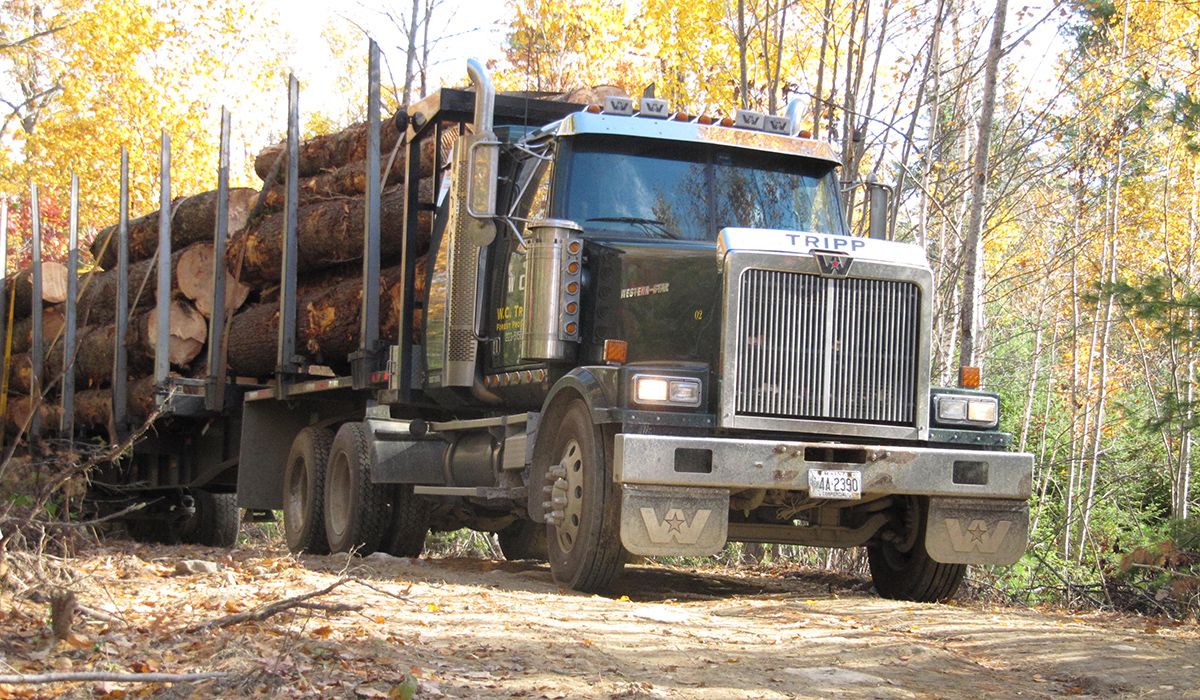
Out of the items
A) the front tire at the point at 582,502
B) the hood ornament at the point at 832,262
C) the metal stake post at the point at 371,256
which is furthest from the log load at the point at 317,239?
the hood ornament at the point at 832,262

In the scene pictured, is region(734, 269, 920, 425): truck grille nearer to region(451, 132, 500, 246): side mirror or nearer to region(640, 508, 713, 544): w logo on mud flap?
Answer: region(640, 508, 713, 544): w logo on mud flap

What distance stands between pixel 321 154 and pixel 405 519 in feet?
11.5

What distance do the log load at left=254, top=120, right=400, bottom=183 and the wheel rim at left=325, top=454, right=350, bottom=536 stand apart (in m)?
2.64

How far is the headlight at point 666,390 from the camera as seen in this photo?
25.2 feet

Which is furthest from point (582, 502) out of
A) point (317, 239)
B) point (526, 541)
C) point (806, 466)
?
point (526, 541)

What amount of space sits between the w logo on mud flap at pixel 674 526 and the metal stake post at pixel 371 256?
3539 millimetres

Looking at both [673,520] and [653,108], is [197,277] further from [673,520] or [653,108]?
[673,520]

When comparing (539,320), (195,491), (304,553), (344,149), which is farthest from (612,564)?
(195,491)

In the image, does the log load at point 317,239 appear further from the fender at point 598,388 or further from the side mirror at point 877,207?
the side mirror at point 877,207

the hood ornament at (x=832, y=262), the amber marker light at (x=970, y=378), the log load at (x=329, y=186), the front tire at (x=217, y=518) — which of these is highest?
the log load at (x=329, y=186)

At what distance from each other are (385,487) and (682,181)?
11.4 ft

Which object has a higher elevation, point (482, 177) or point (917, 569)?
point (482, 177)

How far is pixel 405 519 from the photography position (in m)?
10.8

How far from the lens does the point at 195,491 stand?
48.8ft
